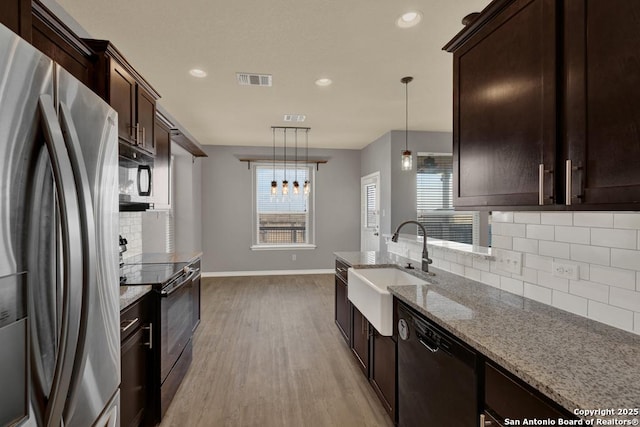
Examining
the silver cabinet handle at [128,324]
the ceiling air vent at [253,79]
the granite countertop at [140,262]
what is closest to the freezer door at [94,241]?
the silver cabinet handle at [128,324]

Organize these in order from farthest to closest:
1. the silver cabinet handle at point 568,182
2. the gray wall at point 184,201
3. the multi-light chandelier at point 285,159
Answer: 1. the gray wall at point 184,201
2. the multi-light chandelier at point 285,159
3. the silver cabinet handle at point 568,182

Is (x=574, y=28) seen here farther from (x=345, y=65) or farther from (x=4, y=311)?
(x=345, y=65)

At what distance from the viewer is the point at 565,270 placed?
1.51 metres

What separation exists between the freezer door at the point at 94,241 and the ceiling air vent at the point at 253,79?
85.2 inches

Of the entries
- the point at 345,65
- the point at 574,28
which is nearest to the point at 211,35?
the point at 345,65

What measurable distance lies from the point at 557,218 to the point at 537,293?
429mm

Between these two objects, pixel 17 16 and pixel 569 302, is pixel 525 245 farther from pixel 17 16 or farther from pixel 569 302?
pixel 17 16

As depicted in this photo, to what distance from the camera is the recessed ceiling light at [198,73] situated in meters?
2.94

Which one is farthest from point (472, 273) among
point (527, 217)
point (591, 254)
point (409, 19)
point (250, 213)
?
point (250, 213)

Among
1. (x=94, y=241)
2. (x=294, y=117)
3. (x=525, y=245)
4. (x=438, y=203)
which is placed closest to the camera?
(x=94, y=241)

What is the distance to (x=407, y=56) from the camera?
8.85 feet

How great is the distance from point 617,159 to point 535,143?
0.31 meters

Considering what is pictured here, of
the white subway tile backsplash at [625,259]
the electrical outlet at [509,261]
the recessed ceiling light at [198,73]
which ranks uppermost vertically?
the recessed ceiling light at [198,73]

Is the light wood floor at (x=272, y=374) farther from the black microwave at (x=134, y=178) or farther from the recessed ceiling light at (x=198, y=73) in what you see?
the recessed ceiling light at (x=198, y=73)
